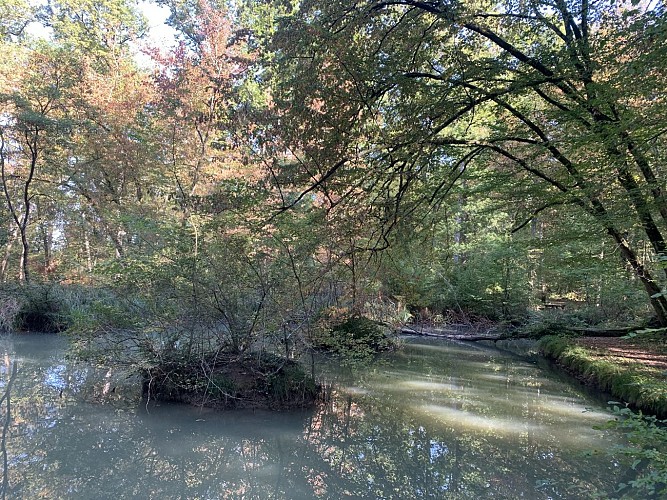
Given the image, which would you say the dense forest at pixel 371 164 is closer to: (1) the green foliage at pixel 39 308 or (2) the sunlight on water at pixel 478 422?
(1) the green foliage at pixel 39 308

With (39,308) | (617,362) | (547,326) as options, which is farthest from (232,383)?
(547,326)

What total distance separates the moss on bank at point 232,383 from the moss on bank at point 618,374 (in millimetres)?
4349

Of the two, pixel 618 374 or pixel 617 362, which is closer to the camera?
pixel 618 374

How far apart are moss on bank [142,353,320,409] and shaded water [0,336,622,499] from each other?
0.63 feet

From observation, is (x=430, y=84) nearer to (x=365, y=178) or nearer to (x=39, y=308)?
(x=365, y=178)

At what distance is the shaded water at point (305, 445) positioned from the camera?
4109 millimetres

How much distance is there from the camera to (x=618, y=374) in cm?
755

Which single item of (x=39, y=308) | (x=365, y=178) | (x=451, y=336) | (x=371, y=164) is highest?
(x=371, y=164)

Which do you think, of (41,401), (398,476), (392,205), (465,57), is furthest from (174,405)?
(465,57)

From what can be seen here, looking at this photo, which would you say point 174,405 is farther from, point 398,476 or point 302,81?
A: point 302,81

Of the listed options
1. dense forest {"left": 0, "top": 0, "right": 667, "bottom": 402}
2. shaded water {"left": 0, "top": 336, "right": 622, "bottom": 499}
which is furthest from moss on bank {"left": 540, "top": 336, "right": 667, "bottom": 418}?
dense forest {"left": 0, "top": 0, "right": 667, "bottom": 402}

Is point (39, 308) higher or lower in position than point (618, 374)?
higher

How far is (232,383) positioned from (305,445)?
155 centimetres

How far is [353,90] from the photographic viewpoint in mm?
4711
